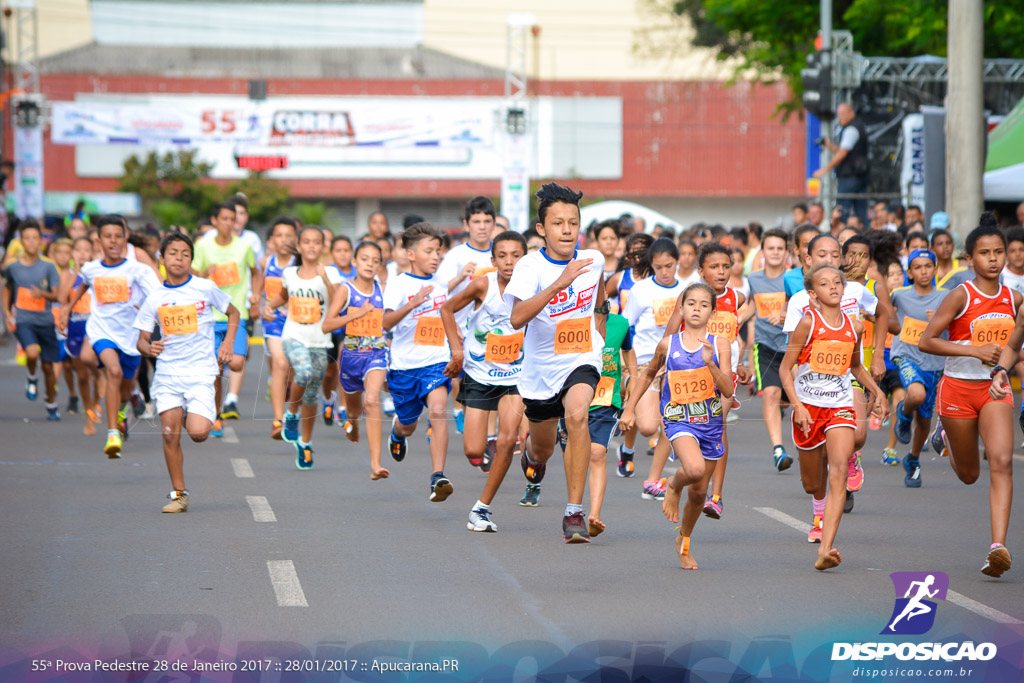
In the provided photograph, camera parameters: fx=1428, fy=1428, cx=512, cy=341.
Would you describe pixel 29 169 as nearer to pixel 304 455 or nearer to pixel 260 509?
pixel 304 455

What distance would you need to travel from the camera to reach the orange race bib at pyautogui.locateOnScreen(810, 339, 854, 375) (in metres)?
7.70

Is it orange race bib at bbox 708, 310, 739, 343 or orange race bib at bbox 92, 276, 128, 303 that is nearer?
orange race bib at bbox 708, 310, 739, 343

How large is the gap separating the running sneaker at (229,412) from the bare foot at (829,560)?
848cm

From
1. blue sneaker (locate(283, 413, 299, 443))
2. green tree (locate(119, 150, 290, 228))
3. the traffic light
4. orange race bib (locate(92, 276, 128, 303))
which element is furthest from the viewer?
green tree (locate(119, 150, 290, 228))

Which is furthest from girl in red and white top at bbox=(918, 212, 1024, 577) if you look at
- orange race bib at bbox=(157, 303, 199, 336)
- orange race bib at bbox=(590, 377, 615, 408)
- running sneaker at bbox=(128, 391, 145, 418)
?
running sneaker at bbox=(128, 391, 145, 418)

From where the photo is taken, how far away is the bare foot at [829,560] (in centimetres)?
727

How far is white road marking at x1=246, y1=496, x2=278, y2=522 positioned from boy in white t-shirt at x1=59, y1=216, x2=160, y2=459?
3026 millimetres

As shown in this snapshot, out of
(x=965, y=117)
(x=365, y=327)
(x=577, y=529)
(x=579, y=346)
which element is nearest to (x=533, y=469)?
(x=577, y=529)

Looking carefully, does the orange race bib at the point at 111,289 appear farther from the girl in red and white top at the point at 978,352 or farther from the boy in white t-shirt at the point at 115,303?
the girl in red and white top at the point at 978,352

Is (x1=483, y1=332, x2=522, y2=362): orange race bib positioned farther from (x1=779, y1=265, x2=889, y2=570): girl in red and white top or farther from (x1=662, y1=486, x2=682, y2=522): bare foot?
(x1=779, y1=265, x2=889, y2=570): girl in red and white top

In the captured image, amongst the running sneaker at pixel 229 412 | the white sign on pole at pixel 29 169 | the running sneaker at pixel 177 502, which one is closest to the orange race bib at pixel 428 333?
the running sneaker at pixel 177 502

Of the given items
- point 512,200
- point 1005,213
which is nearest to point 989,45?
point 1005,213

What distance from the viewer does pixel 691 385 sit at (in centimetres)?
784

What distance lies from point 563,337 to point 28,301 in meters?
9.83
